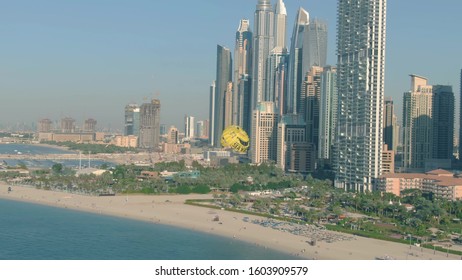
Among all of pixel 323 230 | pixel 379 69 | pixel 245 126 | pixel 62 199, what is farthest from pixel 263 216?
pixel 245 126

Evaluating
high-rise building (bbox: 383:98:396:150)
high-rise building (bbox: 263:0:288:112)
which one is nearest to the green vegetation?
high-rise building (bbox: 383:98:396:150)

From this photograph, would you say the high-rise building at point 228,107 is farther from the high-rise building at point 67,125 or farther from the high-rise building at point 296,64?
the high-rise building at point 67,125

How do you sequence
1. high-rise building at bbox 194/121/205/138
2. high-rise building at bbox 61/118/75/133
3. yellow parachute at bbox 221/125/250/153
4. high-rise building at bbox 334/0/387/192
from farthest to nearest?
high-rise building at bbox 61/118/75/133 → high-rise building at bbox 194/121/205/138 → yellow parachute at bbox 221/125/250/153 → high-rise building at bbox 334/0/387/192

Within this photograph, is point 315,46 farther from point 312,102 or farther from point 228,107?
point 228,107

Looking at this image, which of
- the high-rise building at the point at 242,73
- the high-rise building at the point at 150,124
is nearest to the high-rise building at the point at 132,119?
the high-rise building at the point at 150,124

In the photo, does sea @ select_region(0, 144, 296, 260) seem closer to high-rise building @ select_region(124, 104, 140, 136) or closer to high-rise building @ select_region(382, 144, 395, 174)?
high-rise building @ select_region(382, 144, 395, 174)

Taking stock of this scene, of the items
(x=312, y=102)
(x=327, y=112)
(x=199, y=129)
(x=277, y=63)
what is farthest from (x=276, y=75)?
(x=199, y=129)
